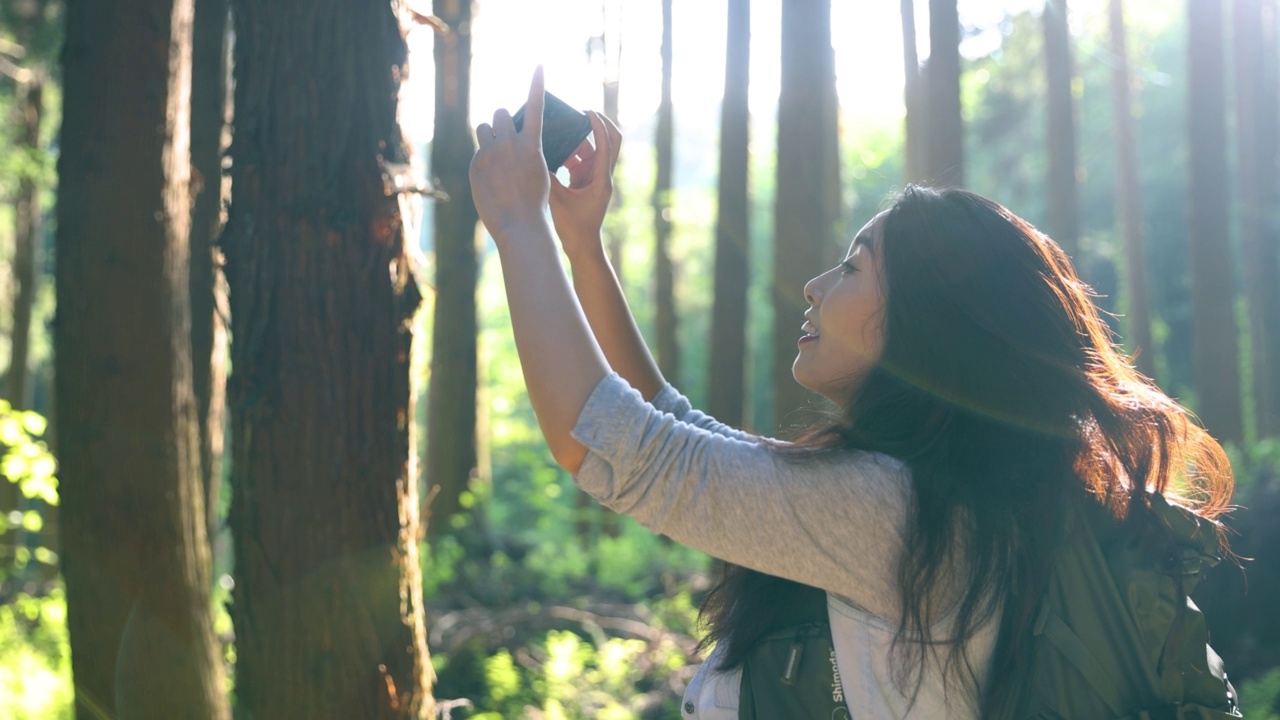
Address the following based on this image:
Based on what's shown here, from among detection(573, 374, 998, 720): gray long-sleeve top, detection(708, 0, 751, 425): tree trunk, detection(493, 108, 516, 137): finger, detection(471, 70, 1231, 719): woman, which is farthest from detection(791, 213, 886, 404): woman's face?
detection(708, 0, 751, 425): tree trunk

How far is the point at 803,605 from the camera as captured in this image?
6.64 ft

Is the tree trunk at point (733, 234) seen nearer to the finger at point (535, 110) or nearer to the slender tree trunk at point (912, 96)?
the slender tree trunk at point (912, 96)

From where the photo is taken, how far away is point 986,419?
6.16 ft

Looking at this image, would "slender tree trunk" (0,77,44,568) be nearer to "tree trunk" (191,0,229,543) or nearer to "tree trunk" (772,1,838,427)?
"tree trunk" (191,0,229,543)

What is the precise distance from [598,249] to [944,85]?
6.25m

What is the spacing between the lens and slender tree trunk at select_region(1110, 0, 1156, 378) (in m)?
18.9

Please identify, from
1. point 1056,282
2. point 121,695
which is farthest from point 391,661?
point 121,695

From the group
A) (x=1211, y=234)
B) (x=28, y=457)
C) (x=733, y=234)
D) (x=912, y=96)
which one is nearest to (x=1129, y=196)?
(x=1211, y=234)

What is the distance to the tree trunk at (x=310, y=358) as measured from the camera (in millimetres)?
2666

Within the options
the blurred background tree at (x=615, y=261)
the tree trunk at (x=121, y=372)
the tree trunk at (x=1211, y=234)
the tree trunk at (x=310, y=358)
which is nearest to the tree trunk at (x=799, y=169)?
the blurred background tree at (x=615, y=261)

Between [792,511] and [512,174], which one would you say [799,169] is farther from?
[792,511]

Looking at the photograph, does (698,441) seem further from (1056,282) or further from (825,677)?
(1056,282)

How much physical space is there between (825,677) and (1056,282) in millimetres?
878

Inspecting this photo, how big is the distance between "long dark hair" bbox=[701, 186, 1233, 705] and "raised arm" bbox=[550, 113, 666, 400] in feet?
1.94
